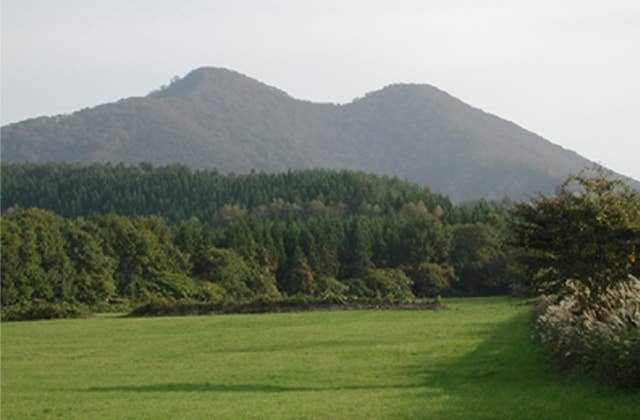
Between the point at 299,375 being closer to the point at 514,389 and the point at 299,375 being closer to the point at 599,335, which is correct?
the point at 514,389

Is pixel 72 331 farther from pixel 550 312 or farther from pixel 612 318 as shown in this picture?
pixel 612 318

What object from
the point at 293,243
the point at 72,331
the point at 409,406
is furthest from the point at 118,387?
the point at 293,243

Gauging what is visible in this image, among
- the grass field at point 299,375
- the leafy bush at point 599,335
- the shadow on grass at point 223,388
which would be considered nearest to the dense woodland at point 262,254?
the grass field at point 299,375

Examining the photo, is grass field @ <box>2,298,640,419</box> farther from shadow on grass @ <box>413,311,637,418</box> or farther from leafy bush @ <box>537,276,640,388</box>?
leafy bush @ <box>537,276,640,388</box>

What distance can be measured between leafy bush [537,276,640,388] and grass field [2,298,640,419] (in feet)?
1.42

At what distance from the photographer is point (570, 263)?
20.4 metres

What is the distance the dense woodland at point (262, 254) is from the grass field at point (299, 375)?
641 inches

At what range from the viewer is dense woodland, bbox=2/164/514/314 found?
56.3 metres

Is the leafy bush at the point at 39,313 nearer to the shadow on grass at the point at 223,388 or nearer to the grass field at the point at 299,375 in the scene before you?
the grass field at the point at 299,375

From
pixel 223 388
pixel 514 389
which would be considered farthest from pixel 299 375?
pixel 514 389

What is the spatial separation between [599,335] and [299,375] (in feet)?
23.2

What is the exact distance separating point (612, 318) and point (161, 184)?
130 meters

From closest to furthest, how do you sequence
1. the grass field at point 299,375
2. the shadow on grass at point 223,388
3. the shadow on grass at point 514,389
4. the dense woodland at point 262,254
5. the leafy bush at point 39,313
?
1. the shadow on grass at point 514,389
2. the grass field at point 299,375
3. the shadow on grass at point 223,388
4. the leafy bush at point 39,313
5. the dense woodland at point 262,254

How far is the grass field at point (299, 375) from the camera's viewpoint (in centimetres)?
1365
